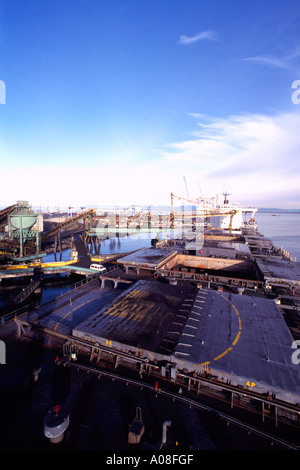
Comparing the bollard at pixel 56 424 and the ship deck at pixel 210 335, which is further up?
the ship deck at pixel 210 335

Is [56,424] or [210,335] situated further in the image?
[210,335]

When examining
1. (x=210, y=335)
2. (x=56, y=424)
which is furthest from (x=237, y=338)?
(x=56, y=424)

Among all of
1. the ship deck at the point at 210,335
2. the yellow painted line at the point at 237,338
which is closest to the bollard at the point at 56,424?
the ship deck at the point at 210,335

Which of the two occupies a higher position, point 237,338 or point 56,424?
point 237,338

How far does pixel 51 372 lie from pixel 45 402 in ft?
9.90

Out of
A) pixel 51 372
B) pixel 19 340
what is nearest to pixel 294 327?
pixel 51 372

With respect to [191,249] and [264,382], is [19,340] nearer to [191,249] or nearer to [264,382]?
[264,382]

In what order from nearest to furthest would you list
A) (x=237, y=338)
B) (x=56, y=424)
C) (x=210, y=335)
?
(x=56, y=424), (x=237, y=338), (x=210, y=335)

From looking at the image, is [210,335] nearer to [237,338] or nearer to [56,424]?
[237,338]

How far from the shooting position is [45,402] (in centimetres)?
1591

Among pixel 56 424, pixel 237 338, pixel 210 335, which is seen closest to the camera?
pixel 56 424

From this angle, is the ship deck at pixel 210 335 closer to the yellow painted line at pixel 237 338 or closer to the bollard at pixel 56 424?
the yellow painted line at pixel 237 338

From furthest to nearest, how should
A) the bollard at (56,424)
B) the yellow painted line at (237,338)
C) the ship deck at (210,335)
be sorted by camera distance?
the yellow painted line at (237,338), the ship deck at (210,335), the bollard at (56,424)

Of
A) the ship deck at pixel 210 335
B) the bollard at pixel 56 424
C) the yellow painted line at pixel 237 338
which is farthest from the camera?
the yellow painted line at pixel 237 338
